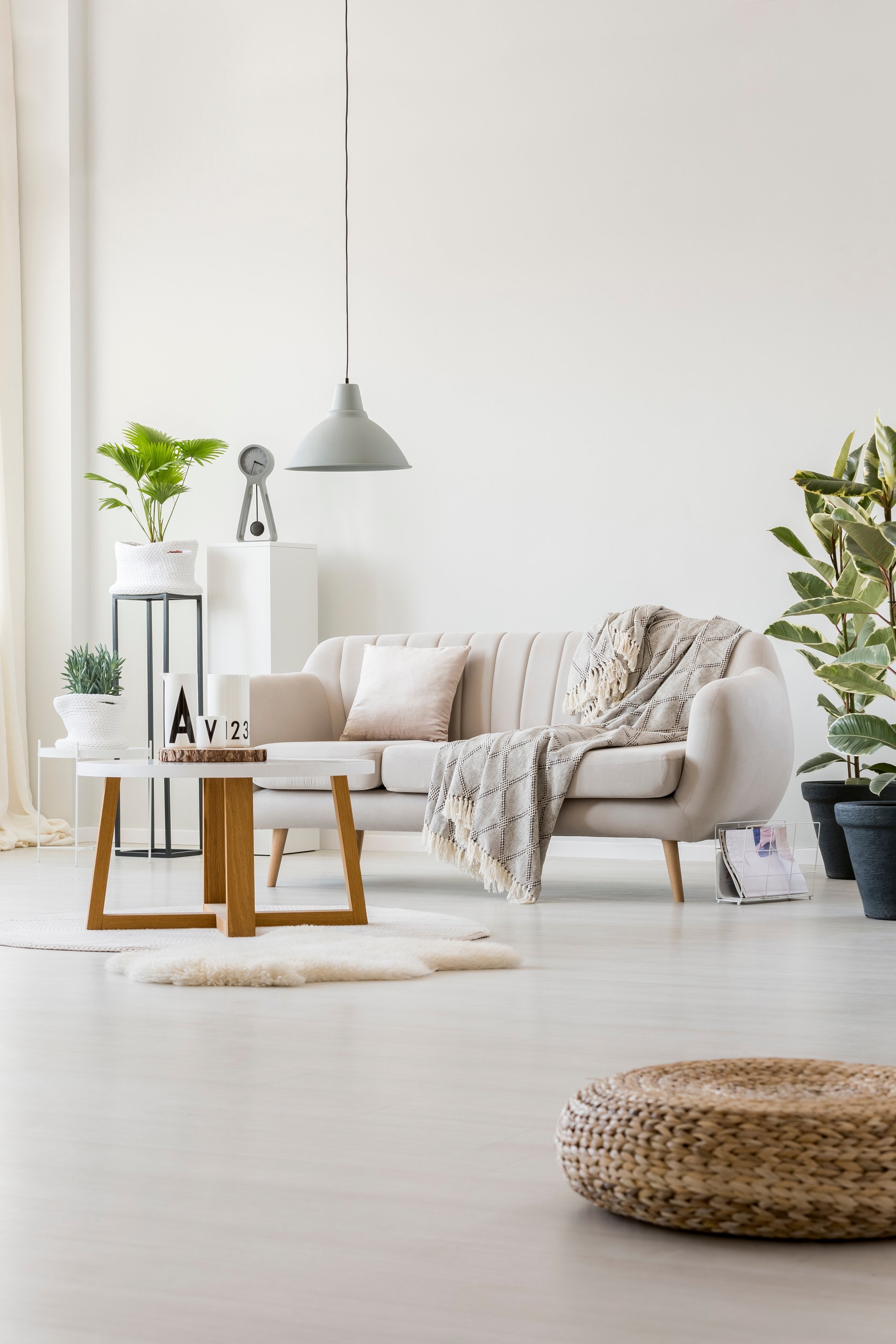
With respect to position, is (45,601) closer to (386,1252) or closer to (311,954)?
(311,954)

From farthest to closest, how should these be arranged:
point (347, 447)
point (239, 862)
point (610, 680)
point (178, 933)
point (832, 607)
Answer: point (347, 447), point (610, 680), point (832, 607), point (178, 933), point (239, 862)

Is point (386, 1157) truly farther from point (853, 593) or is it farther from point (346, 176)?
point (346, 176)

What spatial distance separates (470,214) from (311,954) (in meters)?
3.89

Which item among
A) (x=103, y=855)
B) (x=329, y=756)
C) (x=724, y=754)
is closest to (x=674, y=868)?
(x=724, y=754)

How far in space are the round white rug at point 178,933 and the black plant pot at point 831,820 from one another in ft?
5.45

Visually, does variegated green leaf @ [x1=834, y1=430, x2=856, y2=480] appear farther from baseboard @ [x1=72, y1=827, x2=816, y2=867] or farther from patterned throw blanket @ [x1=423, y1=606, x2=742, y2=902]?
baseboard @ [x1=72, y1=827, x2=816, y2=867]

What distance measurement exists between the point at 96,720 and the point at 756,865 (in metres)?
2.62

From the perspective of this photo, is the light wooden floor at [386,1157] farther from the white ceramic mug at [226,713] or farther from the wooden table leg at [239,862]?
the white ceramic mug at [226,713]

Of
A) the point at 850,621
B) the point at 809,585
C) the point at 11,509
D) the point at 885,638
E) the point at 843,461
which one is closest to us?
the point at 885,638

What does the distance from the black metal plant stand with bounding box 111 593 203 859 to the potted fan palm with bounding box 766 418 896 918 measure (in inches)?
90.8

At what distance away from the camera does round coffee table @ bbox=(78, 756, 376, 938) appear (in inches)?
146

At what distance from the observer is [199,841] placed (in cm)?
672

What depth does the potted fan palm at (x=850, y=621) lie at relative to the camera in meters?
4.18

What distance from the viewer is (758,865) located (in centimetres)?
466
